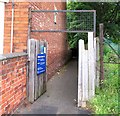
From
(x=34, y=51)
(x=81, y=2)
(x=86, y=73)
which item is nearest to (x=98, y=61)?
(x=86, y=73)

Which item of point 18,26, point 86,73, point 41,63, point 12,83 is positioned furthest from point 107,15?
point 12,83

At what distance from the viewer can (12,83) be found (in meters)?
5.79

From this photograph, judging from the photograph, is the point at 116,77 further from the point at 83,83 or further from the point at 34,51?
the point at 34,51

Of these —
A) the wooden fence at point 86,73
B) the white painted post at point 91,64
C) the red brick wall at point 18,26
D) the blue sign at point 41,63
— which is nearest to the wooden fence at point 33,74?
the blue sign at point 41,63

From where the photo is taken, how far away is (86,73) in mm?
6664

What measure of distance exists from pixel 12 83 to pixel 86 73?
6.13ft

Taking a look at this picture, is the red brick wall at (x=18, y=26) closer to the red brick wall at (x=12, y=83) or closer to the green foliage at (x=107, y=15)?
the red brick wall at (x=12, y=83)

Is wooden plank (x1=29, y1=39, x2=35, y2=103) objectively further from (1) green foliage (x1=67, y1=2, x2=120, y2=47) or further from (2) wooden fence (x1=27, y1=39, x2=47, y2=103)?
(1) green foliage (x1=67, y1=2, x2=120, y2=47)

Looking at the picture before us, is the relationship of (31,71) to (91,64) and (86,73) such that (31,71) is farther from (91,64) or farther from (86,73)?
(91,64)

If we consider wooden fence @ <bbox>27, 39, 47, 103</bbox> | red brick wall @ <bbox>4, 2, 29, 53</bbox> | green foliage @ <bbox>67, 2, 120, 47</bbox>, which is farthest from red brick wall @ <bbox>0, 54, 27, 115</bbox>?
green foliage @ <bbox>67, 2, 120, 47</bbox>

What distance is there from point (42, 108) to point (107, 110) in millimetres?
1498

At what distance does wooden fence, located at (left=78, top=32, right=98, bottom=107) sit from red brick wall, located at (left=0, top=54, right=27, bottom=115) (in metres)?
1.37

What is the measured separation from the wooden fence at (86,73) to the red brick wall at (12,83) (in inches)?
53.9

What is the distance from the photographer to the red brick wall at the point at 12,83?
5.20 m
